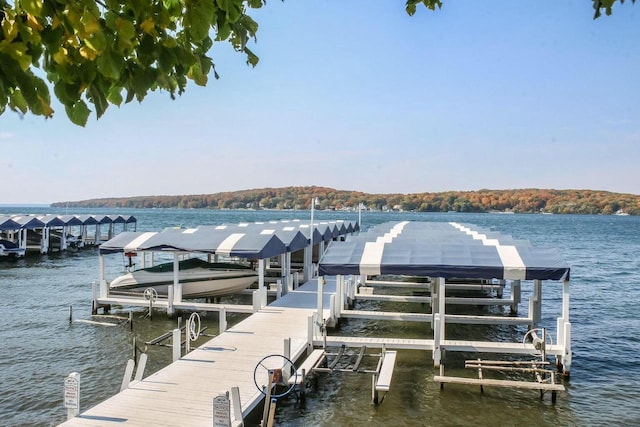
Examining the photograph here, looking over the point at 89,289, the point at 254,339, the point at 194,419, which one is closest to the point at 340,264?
the point at 254,339

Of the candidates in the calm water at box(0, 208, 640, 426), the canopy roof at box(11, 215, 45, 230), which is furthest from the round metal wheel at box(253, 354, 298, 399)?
the canopy roof at box(11, 215, 45, 230)

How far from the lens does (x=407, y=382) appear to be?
13.8 metres

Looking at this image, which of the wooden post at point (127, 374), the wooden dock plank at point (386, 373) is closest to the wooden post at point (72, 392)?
the wooden post at point (127, 374)

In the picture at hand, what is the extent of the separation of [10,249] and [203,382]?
39427 mm

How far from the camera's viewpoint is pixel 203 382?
1194 cm

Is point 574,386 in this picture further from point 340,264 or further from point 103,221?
point 103,221

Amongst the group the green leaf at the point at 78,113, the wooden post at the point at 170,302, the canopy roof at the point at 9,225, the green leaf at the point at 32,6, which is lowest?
the wooden post at the point at 170,302

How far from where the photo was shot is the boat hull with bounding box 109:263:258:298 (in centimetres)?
2234

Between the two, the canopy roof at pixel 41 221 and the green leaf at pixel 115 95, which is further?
the canopy roof at pixel 41 221

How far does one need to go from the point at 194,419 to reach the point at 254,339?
18.5 ft

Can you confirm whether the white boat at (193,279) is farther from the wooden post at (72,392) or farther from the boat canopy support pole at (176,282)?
the wooden post at (72,392)

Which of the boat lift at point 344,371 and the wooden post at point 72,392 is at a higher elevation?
the wooden post at point 72,392

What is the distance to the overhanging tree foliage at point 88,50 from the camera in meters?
2.62

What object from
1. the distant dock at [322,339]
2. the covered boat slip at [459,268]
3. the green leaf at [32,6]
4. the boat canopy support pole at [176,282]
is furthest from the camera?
the boat canopy support pole at [176,282]
